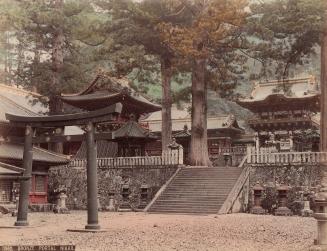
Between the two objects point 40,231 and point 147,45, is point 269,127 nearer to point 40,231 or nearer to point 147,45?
point 147,45

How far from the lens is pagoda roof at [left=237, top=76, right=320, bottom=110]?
114 feet

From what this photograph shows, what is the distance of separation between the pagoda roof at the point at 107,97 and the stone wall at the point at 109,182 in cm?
492

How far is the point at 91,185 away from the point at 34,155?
1374 centimetres

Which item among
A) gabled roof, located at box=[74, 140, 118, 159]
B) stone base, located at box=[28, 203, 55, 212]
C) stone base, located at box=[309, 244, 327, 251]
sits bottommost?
stone base, located at box=[28, 203, 55, 212]

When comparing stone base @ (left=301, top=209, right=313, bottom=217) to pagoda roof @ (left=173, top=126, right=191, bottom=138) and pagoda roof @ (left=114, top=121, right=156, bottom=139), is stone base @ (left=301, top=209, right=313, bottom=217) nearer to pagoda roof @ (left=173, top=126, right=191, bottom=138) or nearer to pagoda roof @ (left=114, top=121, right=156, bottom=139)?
pagoda roof @ (left=114, top=121, right=156, bottom=139)

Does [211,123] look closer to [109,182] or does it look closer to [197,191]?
[109,182]

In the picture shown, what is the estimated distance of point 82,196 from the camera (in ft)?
93.4

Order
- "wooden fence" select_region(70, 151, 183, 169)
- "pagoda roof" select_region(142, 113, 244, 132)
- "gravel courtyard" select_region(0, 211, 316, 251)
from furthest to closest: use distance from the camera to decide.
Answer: "pagoda roof" select_region(142, 113, 244, 132) → "wooden fence" select_region(70, 151, 183, 169) → "gravel courtyard" select_region(0, 211, 316, 251)

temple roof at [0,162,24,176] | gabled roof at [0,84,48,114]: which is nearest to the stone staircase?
temple roof at [0,162,24,176]

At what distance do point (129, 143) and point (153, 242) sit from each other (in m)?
19.3

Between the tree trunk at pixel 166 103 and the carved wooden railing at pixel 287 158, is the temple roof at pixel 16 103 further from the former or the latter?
the carved wooden railing at pixel 287 158

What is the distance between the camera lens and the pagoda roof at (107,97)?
31.8m

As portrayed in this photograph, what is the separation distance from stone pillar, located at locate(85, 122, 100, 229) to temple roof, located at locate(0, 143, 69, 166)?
1106 centimetres

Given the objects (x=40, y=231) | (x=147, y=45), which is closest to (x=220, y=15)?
(x=147, y=45)
